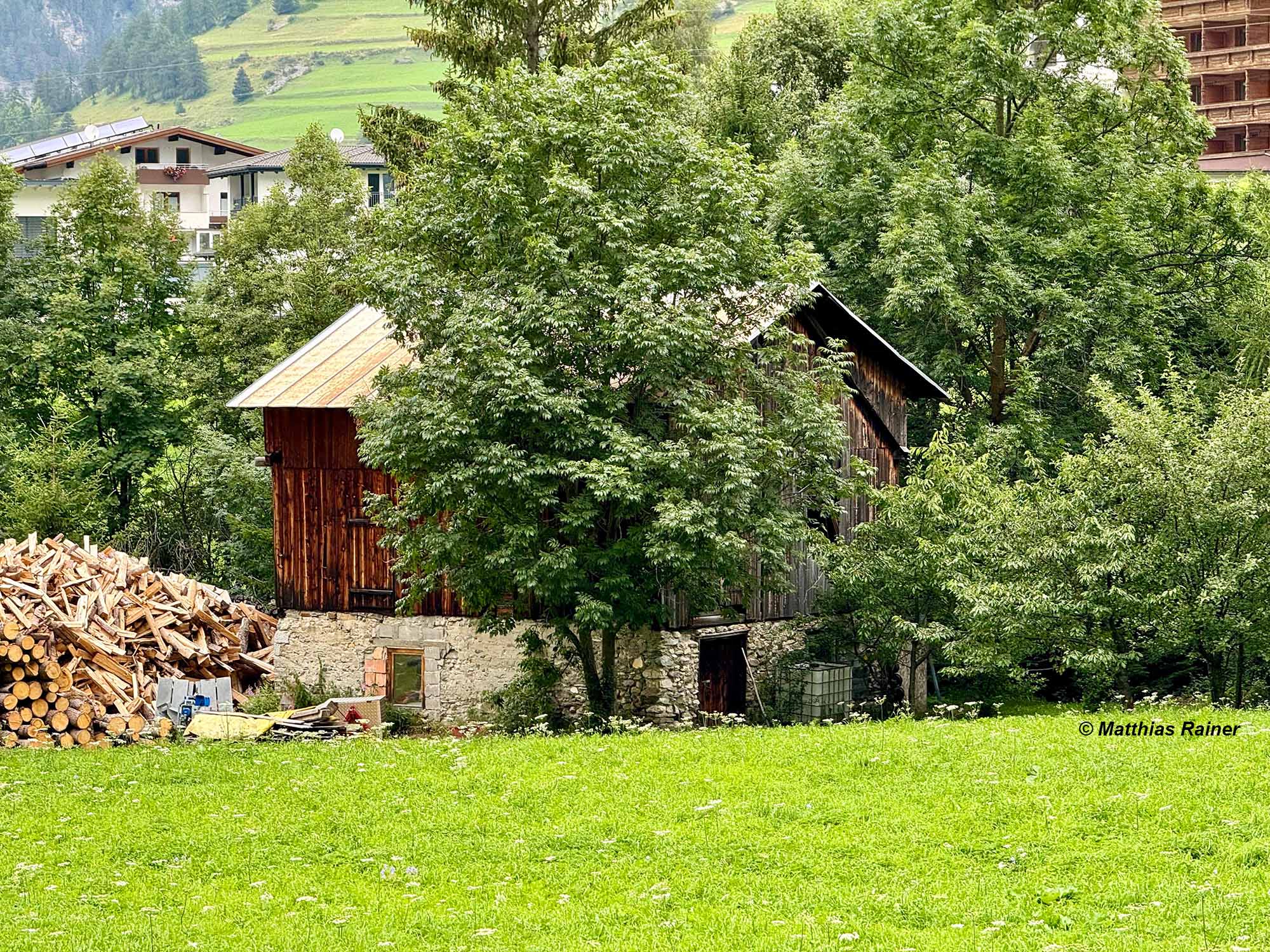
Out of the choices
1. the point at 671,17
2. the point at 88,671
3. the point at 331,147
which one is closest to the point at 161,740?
the point at 88,671

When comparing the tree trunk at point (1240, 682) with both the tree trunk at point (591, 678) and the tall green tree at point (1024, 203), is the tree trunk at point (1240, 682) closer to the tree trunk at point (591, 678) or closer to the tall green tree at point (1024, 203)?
the tree trunk at point (591, 678)

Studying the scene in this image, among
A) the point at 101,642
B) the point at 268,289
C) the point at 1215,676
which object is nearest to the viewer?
the point at 1215,676

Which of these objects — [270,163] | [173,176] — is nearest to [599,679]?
[270,163]

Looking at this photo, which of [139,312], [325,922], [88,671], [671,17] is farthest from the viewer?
[139,312]

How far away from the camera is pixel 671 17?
38.8 m

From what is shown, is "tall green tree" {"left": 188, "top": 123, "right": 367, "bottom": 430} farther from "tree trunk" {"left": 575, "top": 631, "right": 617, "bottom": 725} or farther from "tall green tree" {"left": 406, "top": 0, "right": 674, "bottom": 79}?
"tree trunk" {"left": 575, "top": 631, "right": 617, "bottom": 725}

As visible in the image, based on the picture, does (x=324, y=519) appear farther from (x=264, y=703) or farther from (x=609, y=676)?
(x=609, y=676)

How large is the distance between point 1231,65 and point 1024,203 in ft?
161

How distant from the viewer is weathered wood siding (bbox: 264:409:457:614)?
2920cm

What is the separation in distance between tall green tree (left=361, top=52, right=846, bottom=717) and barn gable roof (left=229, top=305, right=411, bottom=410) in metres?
3.59

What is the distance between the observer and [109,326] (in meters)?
44.2

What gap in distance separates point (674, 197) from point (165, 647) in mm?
13255

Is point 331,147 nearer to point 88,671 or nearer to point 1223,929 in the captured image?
point 88,671

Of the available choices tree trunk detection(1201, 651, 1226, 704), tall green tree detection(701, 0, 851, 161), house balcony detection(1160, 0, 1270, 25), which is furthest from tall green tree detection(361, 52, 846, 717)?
house balcony detection(1160, 0, 1270, 25)
